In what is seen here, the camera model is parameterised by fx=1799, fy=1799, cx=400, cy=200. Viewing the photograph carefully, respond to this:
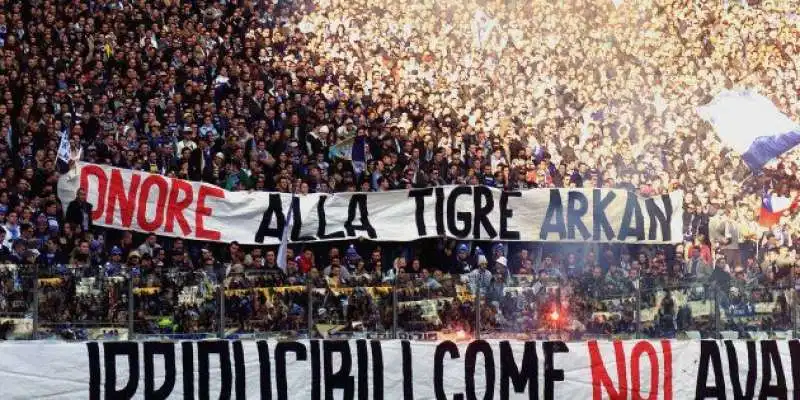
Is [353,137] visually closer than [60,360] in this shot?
No

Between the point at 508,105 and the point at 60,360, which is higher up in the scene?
the point at 508,105

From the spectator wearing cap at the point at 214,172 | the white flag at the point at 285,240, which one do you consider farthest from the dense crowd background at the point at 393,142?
the white flag at the point at 285,240

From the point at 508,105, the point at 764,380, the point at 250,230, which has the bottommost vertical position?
the point at 764,380

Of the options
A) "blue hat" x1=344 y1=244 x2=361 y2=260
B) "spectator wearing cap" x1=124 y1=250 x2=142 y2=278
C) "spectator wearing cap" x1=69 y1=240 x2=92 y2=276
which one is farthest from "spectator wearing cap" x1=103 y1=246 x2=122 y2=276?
"blue hat" x1=344 y1=244 x2=361 y2=260

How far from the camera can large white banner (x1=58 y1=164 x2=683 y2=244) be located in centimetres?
1941

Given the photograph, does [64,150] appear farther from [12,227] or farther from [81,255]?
[81,255]

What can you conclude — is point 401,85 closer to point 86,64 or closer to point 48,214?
point 86,64

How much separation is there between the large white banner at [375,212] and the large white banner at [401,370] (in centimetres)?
258

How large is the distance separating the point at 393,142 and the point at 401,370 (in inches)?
174

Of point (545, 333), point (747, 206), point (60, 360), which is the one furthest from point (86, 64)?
point (747, 206)

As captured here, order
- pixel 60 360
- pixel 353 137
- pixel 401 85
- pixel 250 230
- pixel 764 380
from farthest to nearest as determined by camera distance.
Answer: pixel 401 85 < pixel 353 137 < pixel 250 230 < pixel 764 380 < pixel 60 360

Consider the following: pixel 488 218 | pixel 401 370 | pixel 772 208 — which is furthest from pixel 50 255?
pixel 772 208

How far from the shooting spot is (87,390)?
17.1 meters

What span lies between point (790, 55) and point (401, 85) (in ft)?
22.9
